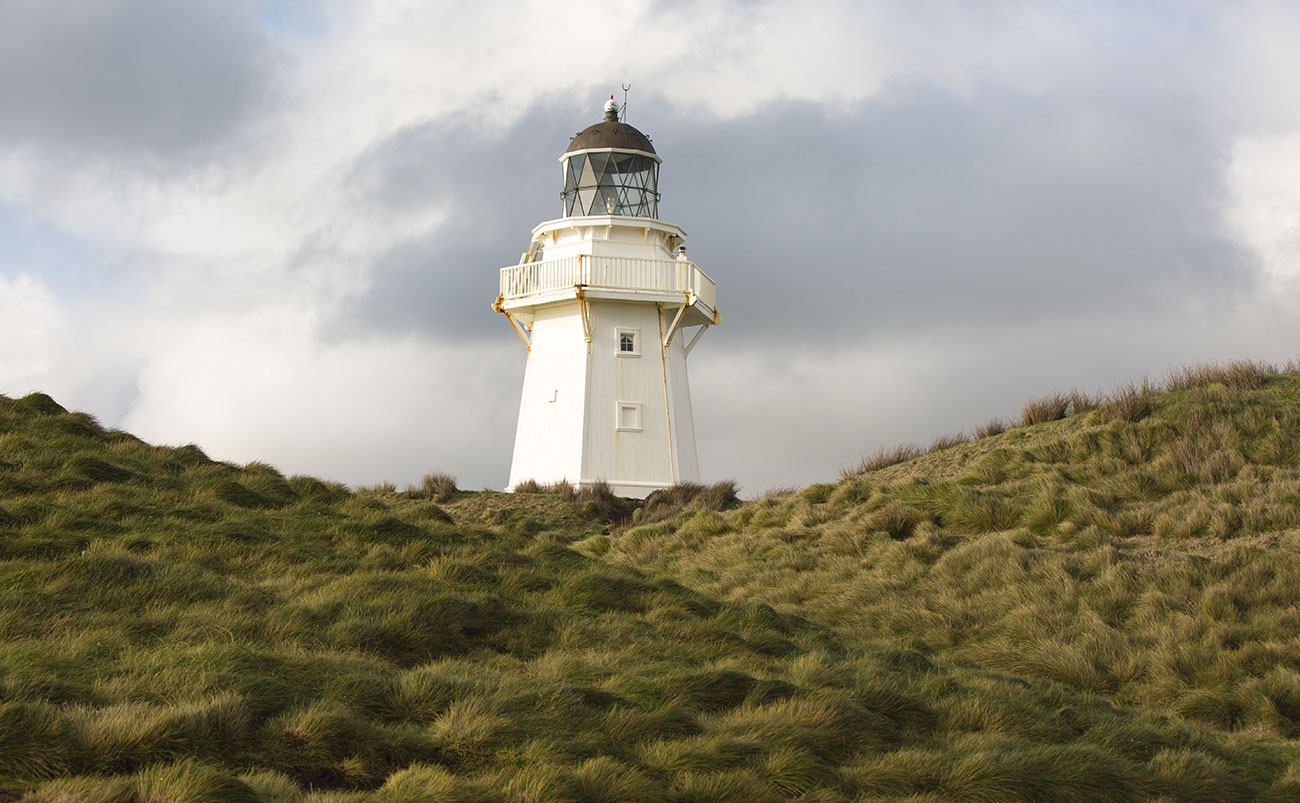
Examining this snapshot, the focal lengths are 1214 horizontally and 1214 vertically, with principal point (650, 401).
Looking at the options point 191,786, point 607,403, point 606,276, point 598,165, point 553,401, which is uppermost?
point 598,165

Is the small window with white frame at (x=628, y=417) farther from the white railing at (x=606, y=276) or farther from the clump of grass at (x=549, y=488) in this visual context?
the white railing at (x=606, y=276)

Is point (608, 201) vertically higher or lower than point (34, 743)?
higher

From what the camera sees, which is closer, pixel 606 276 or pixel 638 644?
Answer: pixel 638 644

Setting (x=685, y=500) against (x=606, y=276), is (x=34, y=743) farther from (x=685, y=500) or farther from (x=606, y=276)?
(x=606, y=276)

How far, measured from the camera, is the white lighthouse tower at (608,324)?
→ 2873 centimetres

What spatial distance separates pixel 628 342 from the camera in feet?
96.6

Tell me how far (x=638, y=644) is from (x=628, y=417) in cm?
1958

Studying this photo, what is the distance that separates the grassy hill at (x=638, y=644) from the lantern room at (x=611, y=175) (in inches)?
546

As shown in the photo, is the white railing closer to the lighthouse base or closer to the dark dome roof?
the lighthouse base

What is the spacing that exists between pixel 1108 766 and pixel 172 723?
→ 5.71 meters

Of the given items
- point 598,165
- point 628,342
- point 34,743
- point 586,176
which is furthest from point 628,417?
point 34,743

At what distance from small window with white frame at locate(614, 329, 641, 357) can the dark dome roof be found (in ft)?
15.3

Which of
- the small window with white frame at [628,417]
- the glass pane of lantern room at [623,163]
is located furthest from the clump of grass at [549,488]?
the glass pane of lantern room at [623,163]

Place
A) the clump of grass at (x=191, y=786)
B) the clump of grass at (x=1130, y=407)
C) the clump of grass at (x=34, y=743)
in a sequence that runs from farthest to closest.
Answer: the clump of grass at (x=1130, y=407) → the clump of grass at (x=34, y=743) → the clump of grass at (x=191, y=786)
